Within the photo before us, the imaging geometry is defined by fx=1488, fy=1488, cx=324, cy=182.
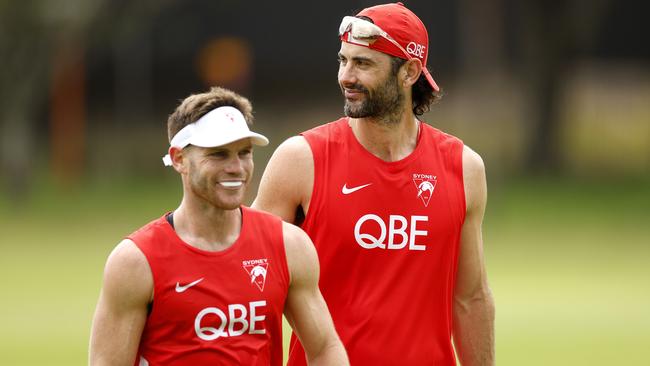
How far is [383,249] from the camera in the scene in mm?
7418

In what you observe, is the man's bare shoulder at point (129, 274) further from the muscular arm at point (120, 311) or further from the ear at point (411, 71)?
the ear at point (411, 71)

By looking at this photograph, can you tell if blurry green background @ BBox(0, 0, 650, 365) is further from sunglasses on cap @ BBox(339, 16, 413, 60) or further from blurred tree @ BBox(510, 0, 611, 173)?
sunglasses on cap @ BBox(339, 16, 413, 60)

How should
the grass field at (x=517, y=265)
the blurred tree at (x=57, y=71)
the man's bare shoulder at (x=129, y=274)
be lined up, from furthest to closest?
the blurred tree at (x=57, y=71) < the grass field at (x=517, y=265) < the man's bare shoulder at (x=129, y=274)

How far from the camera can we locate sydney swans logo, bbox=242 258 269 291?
257 inches

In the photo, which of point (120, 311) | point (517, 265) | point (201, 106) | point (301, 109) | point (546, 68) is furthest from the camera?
point (301, 109)

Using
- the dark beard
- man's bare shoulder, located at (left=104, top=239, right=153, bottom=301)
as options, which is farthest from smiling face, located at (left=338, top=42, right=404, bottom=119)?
man's bare shoulder, located at (left=104, top=239, right=153, bottom=301)

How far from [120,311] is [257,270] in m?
0.64

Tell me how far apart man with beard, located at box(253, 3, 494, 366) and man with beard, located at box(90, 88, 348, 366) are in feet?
2.14

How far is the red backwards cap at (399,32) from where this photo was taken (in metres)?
7.63

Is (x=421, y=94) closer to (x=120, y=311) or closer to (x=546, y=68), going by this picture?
(x=120, y=311)

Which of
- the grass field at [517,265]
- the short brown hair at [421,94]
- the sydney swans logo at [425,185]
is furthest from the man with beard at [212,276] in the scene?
the grass field at [517,265]

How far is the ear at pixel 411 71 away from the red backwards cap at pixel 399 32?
3cm

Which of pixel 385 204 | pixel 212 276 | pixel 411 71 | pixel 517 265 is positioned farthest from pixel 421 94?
pixel 517 265

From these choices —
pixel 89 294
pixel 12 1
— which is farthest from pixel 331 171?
pixel 12 1
